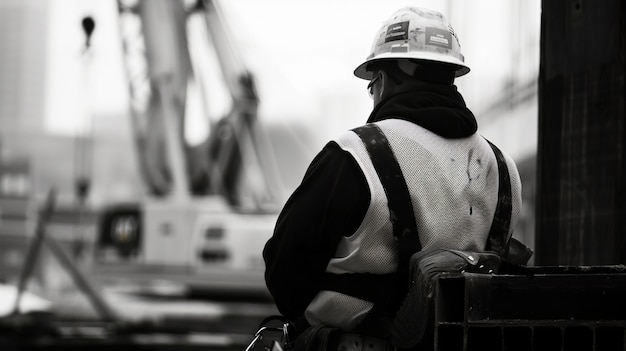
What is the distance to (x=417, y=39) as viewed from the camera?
3.25m

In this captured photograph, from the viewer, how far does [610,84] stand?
3.91 m

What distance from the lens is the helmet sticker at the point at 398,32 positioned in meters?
3.25

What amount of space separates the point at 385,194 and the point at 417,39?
19.4 inches

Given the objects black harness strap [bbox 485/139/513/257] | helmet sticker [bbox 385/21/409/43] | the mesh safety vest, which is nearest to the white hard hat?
helmet sticker [bbox 385/21/409/43]

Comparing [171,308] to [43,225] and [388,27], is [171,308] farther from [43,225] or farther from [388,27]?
[388,27]

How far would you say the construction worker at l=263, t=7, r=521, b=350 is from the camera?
9.92 ft

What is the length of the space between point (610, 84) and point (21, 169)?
3919cm

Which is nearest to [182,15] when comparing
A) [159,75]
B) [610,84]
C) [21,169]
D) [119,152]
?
[159,75]

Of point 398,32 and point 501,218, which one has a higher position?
point 398,32

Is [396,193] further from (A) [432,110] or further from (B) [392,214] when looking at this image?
(A) [432,110]

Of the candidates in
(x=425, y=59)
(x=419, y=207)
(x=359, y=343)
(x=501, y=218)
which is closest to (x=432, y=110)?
(x=425, y=59)

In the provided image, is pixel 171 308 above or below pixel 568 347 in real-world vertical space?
below

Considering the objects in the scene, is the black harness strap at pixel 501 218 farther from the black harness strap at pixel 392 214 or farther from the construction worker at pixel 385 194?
the black harness strap at pixel 392 214

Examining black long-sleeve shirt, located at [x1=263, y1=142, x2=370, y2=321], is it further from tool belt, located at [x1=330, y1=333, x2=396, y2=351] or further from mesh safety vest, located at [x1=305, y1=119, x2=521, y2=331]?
tool belt, located at [x1=330, y1=333, x2=396, y2=351]
